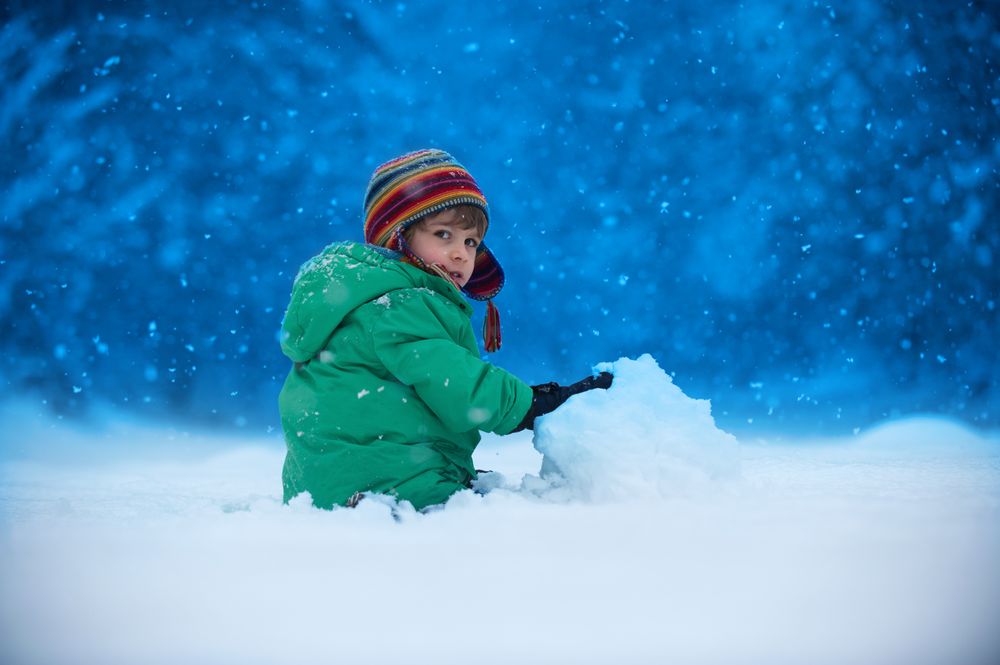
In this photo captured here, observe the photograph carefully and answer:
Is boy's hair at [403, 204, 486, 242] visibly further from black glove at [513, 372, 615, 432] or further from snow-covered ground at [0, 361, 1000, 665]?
snow-covered ground at [0, 361, 1000, 665]

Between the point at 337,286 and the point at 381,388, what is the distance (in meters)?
0.23

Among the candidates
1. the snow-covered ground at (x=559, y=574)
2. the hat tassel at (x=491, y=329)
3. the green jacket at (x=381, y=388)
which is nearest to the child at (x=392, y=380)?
the green jacket at (x=381, y=388)

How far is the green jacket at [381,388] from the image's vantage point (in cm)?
130

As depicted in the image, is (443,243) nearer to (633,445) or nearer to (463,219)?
(463,219)

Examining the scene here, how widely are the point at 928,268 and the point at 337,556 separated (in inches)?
95.7

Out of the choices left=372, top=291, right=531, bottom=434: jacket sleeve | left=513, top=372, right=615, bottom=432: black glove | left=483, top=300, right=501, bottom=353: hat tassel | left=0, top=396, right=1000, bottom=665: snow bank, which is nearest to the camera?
left=0, top=396, right=1000, bottom=665: snow bank

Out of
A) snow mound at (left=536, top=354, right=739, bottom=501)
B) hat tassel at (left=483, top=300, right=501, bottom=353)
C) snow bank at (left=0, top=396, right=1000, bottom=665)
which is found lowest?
snow bank at (left=0, top=396, right=1000, bottom=665)

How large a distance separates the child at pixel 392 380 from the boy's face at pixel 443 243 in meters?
0.03

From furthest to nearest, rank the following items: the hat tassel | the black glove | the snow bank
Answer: the hat tassel < the black glove < the snow bank

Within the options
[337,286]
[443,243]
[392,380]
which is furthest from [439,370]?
[443,243]

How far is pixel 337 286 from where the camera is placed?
4.47 ft

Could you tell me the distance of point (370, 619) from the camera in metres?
0.69

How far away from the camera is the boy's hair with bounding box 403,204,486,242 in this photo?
1.54 metres

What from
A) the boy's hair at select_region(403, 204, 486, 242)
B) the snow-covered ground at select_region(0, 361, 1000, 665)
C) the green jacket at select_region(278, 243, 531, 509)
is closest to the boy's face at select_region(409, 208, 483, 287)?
the boy's hair at select_region(403, 204, 486, 242)
